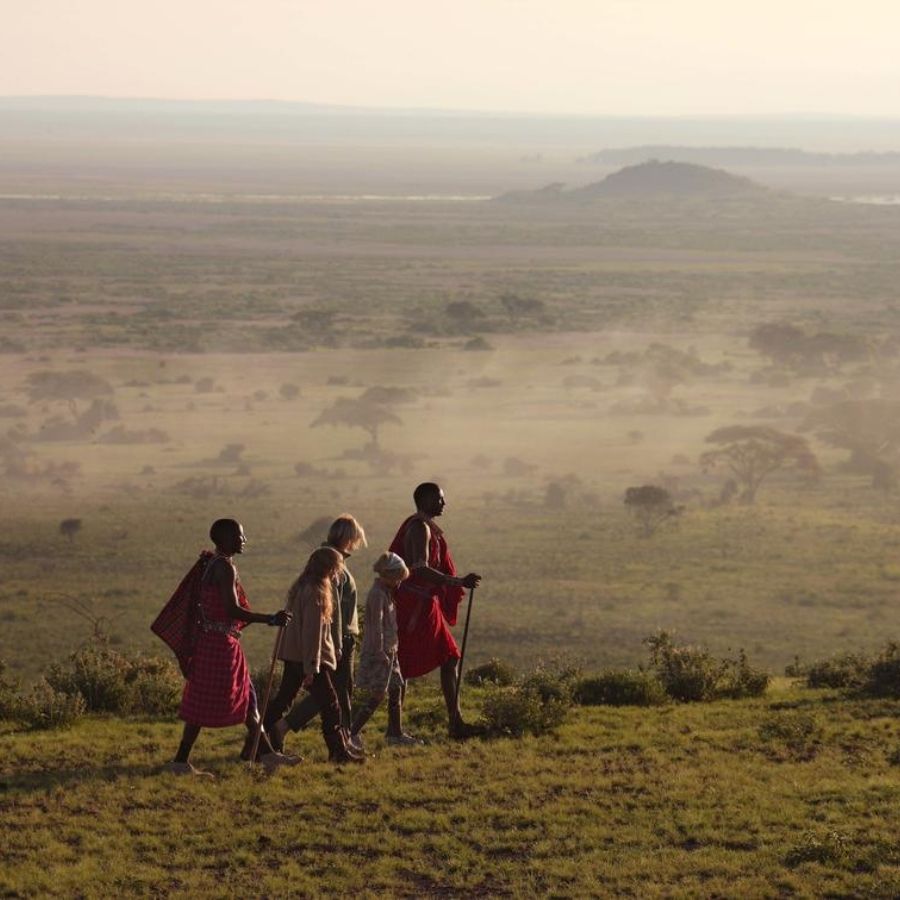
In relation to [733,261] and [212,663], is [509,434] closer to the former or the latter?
[212,663]

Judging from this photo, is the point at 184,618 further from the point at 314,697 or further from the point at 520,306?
the point at 520,306

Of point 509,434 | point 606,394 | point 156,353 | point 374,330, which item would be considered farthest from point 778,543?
point 374,330

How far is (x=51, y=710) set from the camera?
12.8 meters

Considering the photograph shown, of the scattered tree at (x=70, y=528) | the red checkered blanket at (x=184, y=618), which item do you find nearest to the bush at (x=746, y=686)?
the red checkered blanket at (x=184, y=618)

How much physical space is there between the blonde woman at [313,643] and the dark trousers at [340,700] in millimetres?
59

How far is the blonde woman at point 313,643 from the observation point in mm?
10664

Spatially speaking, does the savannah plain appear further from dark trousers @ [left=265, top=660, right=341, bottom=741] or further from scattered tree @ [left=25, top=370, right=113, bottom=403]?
dark trousers @ [left=265, top=660, right=341, bottom=741]

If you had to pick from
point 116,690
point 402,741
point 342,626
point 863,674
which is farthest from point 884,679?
point 116,690

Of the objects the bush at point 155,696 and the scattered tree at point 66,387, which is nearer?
the bush at point 155,696

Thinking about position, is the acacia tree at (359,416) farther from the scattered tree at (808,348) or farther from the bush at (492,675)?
the bush at (492,675)

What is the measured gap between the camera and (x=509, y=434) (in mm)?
64438

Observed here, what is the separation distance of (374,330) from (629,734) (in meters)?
83.5

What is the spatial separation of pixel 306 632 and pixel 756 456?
43711mm

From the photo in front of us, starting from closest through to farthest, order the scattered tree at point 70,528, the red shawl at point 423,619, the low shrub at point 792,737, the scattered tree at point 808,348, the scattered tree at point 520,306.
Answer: the red shawl at point 423,619, the low shrub at point 792,737, the scattered tree at point 70,528, the scattered tree at point 808,348, the scattered tree at point 520,306
